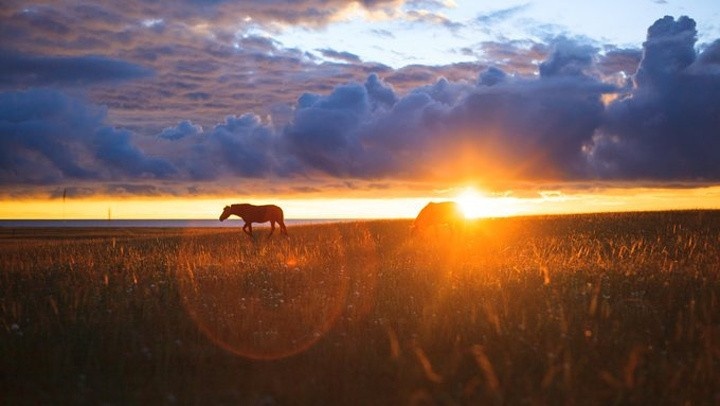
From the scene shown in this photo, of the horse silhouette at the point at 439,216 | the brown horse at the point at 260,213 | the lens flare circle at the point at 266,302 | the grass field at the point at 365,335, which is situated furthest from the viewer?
the brown horse at the point at 260,213

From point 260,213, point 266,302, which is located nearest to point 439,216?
point 260,213

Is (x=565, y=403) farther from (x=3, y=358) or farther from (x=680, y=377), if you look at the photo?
(x=3, y=358)

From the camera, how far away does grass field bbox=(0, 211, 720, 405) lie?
25.5 ft

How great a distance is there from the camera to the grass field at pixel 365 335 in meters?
7.76

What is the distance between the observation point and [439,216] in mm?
37562

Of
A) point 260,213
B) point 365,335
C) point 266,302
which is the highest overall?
point 260,213

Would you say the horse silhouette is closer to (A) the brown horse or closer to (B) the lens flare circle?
(A) the brown horse

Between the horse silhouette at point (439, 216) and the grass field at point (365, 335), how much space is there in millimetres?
21042

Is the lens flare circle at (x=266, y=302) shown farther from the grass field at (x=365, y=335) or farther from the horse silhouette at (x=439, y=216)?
the horse silhouette at (x=439, y=216)

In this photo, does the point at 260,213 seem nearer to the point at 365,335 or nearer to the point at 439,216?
the point at 439,216

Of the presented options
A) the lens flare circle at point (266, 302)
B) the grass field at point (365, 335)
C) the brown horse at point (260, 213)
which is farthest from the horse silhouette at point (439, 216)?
the grass field at point (365, 335)

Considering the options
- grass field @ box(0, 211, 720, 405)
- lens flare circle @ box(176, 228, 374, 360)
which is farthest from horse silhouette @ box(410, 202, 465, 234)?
grass field @ box(0, 211, 720, 405)

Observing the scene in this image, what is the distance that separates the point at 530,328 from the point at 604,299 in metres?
2.30

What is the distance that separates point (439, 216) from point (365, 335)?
2795 centimetres
